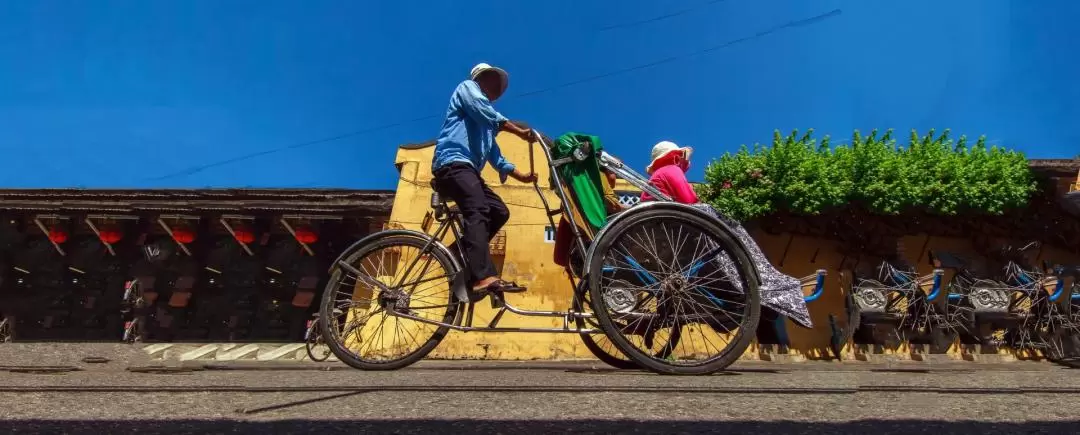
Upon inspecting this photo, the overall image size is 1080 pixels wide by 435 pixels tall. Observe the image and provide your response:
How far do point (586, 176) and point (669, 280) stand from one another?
0.60m

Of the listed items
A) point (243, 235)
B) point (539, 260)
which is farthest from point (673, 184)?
point (243, 235)

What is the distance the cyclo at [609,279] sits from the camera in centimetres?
259

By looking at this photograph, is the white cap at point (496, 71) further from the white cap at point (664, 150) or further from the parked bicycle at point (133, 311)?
the parked bicycle at point (133, 311)

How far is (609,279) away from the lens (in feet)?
8.83

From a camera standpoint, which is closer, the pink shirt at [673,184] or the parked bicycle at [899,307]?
the pink shirt at [673,184]

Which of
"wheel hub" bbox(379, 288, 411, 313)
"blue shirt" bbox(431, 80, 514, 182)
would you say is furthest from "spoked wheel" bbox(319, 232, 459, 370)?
"blue shirt" bbox(431, 80, 514, 182)

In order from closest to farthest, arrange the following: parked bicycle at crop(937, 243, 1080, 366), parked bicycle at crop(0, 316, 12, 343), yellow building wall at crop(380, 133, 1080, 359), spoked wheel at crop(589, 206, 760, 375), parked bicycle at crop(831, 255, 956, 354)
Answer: spoked wheel at crop(589, 206, 760, 375)
parked bicycle at crop(937, 243, 1080, 366)
parked bicycle at crop(831, 255, 956, 354)
yellow building wall at crop(380, 133, 1080, 359)
parked bicycle at crop(0, 316, 12, 343)

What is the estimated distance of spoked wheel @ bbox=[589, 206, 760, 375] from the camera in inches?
101

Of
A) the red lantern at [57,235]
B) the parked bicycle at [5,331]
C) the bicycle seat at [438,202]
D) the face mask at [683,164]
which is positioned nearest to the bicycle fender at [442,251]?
the bicycle seat at [438,202]

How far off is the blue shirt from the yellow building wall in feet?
29.9

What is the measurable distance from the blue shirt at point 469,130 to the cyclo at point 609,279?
0.83ft

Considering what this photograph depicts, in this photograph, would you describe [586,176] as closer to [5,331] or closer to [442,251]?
[442,251]

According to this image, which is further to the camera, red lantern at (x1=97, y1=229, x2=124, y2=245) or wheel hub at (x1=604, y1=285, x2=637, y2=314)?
red lantern at (x1=97, y1=229, x2=124, y2=245)

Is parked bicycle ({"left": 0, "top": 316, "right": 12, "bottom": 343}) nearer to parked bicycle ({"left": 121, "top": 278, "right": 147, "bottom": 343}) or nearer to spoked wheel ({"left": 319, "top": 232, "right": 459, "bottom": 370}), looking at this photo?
parked bicycle ({"left": 121, "top": 278, "right": 147, "bottom": 343})
